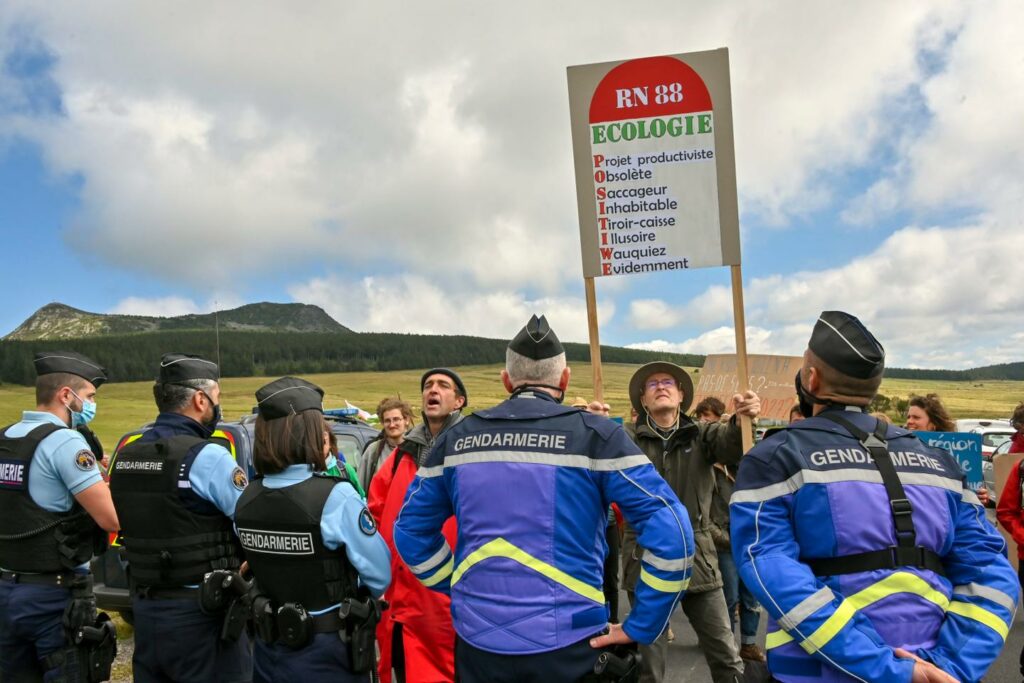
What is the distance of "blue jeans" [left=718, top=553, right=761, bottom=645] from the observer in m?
6.10

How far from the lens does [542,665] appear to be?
262 cm

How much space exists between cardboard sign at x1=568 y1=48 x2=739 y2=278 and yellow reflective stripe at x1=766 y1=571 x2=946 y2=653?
9.00 feet

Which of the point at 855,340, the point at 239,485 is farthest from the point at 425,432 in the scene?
the point at 855,340

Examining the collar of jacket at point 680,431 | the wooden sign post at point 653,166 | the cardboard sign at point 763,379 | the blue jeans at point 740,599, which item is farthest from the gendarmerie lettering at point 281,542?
the cardboard sign at point 763,379

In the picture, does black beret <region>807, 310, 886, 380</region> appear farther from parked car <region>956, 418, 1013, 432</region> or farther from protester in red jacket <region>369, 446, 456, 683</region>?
parked car <region>956, 418, 1013, 432</region>

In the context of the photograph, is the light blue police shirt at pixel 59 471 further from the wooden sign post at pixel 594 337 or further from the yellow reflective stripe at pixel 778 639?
the yellow reflective stripe at pixel 778 639

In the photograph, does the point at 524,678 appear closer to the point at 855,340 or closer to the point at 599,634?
the point at 599,634

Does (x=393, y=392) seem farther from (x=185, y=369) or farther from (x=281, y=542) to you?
(x=281, y=542)

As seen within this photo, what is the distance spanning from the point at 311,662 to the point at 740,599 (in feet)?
14.1

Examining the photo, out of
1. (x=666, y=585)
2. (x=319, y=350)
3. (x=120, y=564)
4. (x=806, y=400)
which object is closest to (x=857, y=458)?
(x=806, y=400)

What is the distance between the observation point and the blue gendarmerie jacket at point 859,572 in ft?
7.32

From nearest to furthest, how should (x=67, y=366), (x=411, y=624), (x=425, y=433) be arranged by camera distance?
1. (x=411, y=624)
2. (x=67, y=366)
3. (x=425, y=433)

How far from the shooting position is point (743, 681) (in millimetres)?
2641

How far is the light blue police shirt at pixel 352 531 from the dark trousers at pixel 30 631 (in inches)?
72.5
